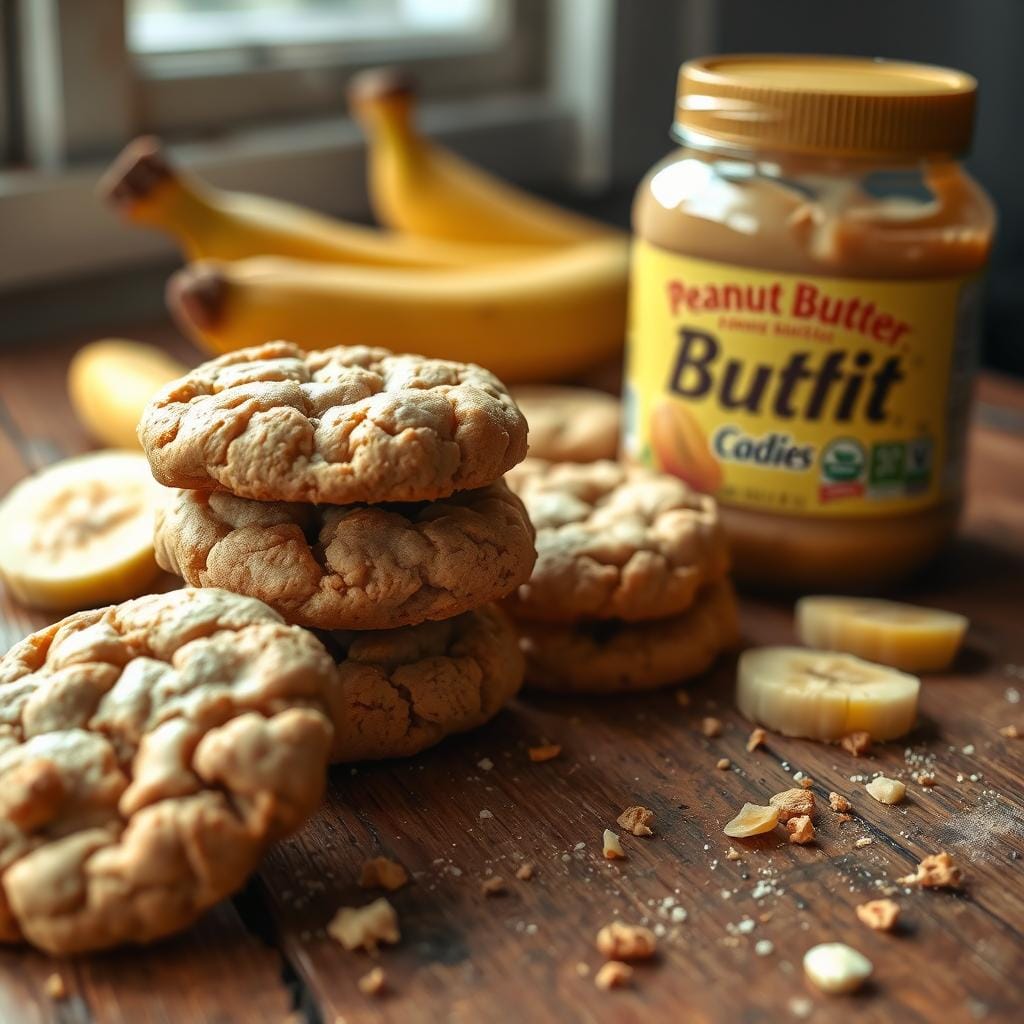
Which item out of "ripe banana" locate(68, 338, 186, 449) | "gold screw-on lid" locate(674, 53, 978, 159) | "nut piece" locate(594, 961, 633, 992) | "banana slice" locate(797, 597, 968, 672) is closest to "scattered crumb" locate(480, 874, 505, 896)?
"nut piece" locate(594, 961, 633, 992)

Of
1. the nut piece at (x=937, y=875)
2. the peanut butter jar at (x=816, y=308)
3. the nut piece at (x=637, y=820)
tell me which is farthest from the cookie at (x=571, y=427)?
the nut piece at (x=937, y=875)

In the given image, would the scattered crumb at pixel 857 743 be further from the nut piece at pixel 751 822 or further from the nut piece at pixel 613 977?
the nut piece at pixel 613 977

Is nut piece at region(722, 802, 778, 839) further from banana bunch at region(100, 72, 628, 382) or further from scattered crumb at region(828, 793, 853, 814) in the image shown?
banana bunch at region(100, 72, 628, 382)

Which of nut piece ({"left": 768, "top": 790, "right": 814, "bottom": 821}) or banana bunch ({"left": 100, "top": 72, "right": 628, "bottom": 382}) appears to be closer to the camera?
nut piece ({"left": 768, "top": 790, "right": 814, "bottom": 821})

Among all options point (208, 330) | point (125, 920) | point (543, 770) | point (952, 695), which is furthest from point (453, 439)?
point (208, 330)

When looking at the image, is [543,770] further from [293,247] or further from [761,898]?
[293,247]
